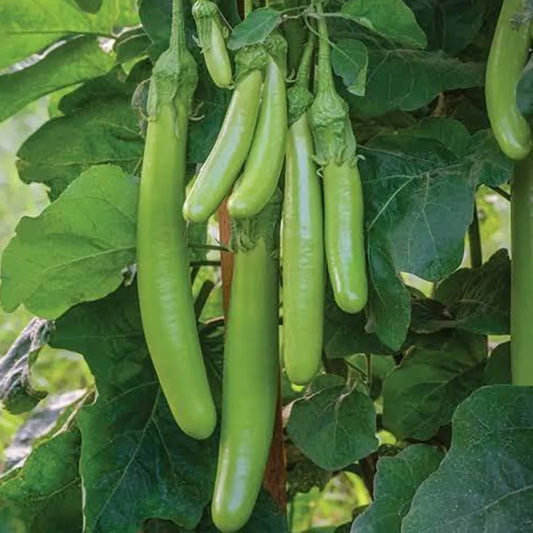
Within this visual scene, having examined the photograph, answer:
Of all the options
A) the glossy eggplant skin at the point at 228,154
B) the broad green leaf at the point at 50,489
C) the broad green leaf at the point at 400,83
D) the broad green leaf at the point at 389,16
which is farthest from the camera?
the broad green leaf at the point at 50,489

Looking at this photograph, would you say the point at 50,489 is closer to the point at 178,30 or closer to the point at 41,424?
the point at 41,424

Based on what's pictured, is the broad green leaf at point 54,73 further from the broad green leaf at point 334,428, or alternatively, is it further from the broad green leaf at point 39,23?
the broad green leaf at point 334,428

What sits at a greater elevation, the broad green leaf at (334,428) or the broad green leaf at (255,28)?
the broad green leaf at (255,28)

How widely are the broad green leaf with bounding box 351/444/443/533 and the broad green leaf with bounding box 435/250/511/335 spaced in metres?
0.13

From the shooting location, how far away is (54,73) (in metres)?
1.13

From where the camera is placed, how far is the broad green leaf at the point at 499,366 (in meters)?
1.03

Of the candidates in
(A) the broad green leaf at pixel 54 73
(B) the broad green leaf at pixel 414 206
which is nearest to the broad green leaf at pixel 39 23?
(A) the broad green leaf at pixel 54 73

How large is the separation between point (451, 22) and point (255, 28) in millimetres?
295

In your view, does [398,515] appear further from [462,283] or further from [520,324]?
[462,283]

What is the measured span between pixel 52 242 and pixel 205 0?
0.77ft

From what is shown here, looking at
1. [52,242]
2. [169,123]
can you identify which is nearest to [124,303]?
[52,242]

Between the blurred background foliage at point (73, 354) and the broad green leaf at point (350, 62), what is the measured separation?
0.51 meters

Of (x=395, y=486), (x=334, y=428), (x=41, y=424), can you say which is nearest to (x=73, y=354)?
(x=41, y=424)

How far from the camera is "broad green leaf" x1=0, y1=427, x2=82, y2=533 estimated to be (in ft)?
3.37
